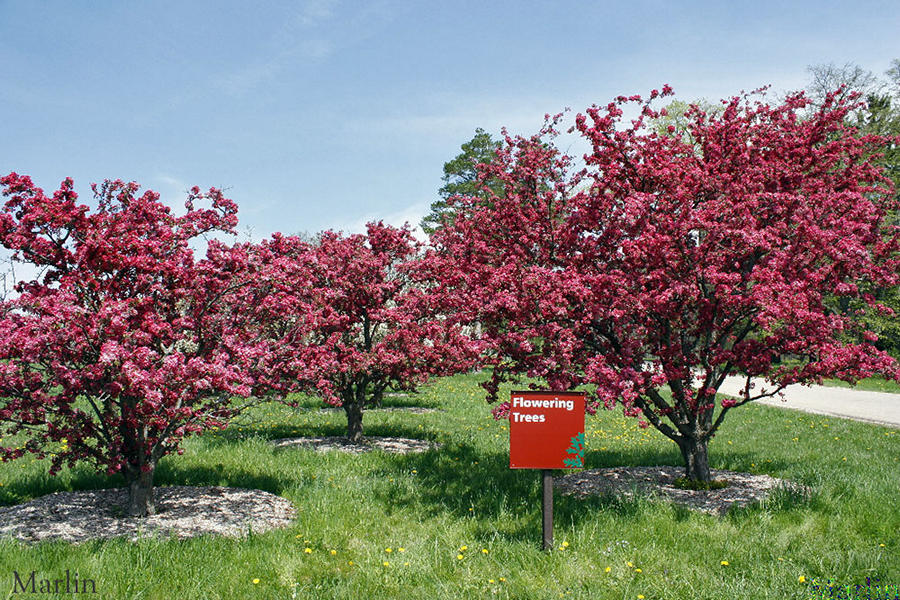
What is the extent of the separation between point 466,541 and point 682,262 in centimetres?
374

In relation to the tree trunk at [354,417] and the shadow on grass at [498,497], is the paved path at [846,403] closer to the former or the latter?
the shadow on grass at [498,497]

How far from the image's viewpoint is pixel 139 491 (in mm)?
6215

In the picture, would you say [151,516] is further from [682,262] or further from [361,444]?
[682,262]

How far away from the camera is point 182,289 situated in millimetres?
6074

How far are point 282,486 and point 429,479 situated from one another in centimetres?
189

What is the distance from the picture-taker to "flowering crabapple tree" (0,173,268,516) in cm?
530

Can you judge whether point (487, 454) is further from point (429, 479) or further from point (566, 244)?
point (566, 244)

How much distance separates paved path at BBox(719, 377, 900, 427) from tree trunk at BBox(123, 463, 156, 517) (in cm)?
1480

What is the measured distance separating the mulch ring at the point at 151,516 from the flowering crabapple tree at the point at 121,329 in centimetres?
37

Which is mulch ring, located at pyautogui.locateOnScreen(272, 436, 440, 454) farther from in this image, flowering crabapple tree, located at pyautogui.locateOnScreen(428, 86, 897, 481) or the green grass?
flowering crabapple tree, located at pyautogui.locateOnScreen(428, 86, 897, 481)

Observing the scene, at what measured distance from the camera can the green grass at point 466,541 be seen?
4.52 meters

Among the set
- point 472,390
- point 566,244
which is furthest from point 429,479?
point 472,390

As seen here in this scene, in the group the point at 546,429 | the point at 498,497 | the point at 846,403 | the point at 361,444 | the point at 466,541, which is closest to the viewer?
the point at 546,429

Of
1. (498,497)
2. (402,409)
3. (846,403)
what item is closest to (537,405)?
(498,497)
